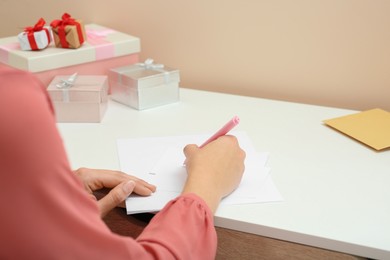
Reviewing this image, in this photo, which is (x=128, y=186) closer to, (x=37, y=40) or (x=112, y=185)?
(x=112, y=185)

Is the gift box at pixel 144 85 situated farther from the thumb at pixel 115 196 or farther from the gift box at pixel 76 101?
the thumb at pixel 115 196

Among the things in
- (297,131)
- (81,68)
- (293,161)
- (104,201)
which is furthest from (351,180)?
(81,68)

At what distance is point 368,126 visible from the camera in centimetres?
107

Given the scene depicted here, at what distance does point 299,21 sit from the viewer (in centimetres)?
121

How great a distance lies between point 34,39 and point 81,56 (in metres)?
0.11

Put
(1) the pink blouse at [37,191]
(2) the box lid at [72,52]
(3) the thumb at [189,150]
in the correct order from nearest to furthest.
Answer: (1) the pink blouse at [37,191], (3) the thumb at [189,150], (2) the box lid at [72,52]

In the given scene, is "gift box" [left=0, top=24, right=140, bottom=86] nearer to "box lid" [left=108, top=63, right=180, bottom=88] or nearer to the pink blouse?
"box lid" [left=108, top=63, right=180, bottom=88]

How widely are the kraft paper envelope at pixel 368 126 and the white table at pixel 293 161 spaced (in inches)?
0.7

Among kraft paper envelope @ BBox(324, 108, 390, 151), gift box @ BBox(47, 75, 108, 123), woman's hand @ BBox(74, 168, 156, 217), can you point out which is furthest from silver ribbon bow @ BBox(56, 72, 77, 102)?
kraft paper envelope @ BBox(324, 108, 390, 151)

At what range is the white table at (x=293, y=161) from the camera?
0.73m

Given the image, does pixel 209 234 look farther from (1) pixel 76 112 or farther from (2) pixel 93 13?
(2) pixel 93 13

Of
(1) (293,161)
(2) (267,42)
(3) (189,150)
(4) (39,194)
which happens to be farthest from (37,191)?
(2) (267,42)

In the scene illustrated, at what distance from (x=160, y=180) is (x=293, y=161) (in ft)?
0.85

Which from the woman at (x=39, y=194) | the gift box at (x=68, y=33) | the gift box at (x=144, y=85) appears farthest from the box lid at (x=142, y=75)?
the woman at (x=39, y=194)
